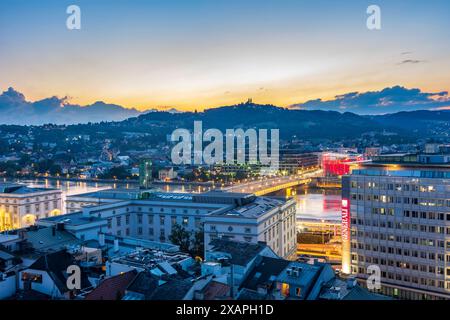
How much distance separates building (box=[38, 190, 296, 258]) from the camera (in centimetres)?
1152

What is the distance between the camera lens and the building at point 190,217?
11516 mm

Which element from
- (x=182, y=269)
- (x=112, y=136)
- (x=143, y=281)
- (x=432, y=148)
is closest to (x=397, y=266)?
(x=182, y=269)

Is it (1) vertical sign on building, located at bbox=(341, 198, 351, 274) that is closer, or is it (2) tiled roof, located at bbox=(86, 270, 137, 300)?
(2) tiled roof, located at bbox=(86, 270, 137, 300)

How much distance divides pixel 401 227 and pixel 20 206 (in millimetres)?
12812

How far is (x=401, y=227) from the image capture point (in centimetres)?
1218

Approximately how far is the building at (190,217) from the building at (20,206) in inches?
61.6

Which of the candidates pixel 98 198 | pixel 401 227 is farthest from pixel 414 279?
pixel 98 198

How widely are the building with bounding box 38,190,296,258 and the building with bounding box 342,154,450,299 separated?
6.56ft

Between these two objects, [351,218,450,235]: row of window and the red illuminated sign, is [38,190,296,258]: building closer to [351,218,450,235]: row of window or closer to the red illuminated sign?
the red illuminated sign

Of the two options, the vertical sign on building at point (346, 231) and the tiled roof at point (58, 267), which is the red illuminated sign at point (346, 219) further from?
the tiled roof at point (58, 267)

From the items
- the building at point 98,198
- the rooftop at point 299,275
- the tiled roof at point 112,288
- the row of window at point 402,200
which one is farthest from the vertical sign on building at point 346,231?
the tiled roof at point 112,288

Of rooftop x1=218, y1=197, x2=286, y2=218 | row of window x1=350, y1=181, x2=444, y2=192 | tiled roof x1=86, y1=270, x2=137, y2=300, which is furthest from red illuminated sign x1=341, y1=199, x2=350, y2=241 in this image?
tiled roof x1=86, y1=270, x2=137, y2=300

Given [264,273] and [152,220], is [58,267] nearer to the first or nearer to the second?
[264,273]
